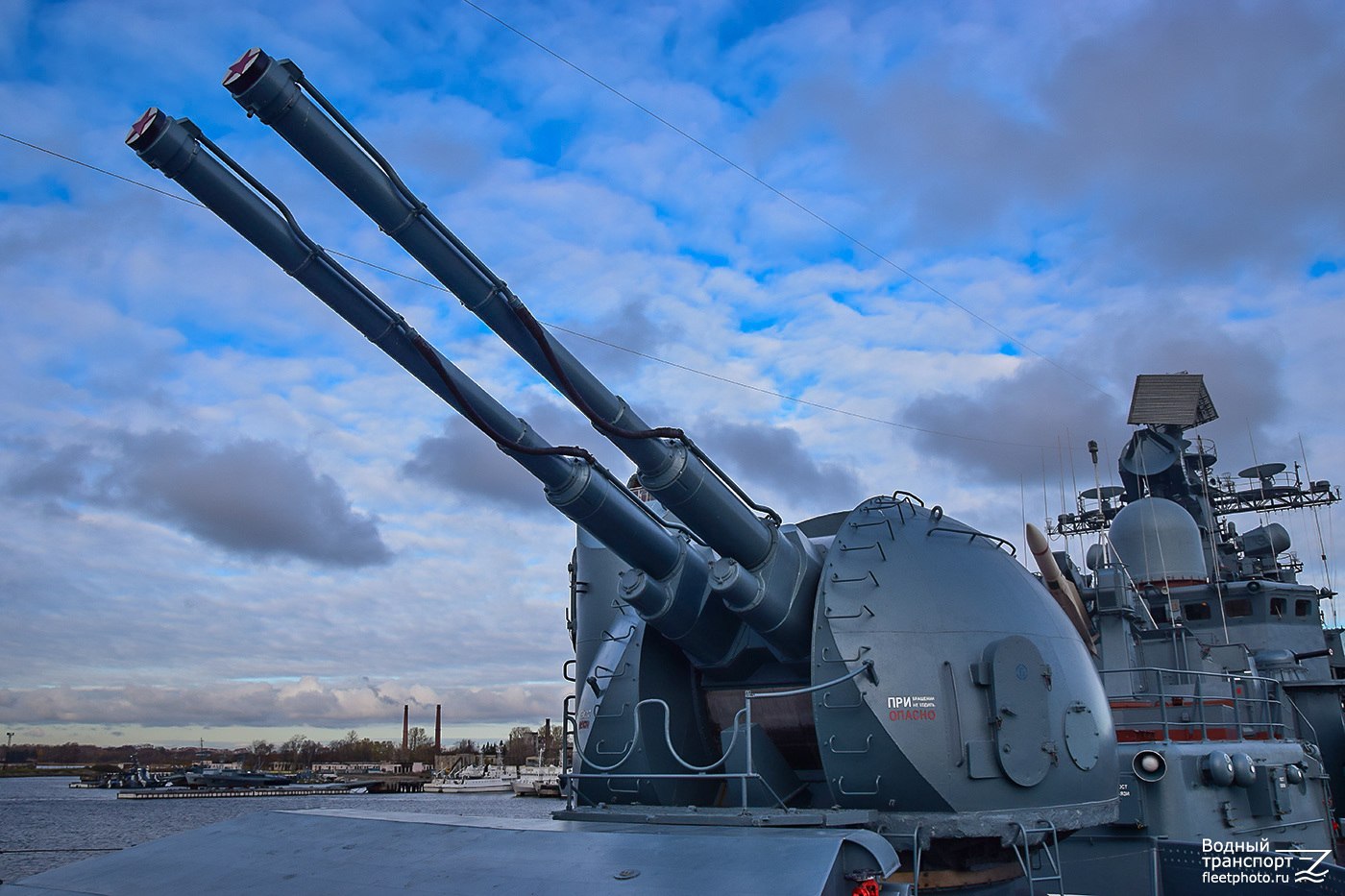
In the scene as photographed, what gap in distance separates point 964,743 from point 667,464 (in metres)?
2.48

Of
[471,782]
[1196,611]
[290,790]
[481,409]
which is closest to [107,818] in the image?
[290,790]

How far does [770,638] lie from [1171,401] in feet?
67.0

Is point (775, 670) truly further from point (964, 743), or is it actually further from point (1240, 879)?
point (1240, 879)

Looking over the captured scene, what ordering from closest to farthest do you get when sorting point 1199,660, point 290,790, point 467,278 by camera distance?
1. point 467,278
2. point 1199,660
3. point 290,790

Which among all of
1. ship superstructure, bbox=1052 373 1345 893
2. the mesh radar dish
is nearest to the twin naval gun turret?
ship superstructure, bbox=1052 373 1345 893

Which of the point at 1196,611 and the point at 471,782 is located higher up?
the point at 1196,611

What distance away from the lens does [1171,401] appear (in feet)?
76.9

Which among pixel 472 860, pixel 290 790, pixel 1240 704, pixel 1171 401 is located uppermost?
pixel 1171 401

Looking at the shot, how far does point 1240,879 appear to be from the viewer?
317 inches

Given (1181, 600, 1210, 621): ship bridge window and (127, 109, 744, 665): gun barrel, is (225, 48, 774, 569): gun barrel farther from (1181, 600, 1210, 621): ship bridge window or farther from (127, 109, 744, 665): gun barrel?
(1181, 600, 1210, 621): ship bridge window

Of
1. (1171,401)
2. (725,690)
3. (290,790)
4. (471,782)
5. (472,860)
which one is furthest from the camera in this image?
(471,782)

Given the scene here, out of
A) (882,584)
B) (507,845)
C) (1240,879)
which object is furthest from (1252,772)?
(507,845)

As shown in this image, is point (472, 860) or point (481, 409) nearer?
point (472, 860)

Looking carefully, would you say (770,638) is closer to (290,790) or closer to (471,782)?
(290,790)
